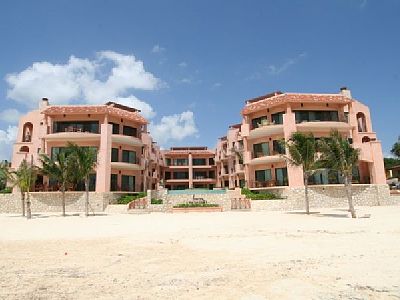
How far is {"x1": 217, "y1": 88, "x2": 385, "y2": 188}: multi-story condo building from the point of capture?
38.6 m

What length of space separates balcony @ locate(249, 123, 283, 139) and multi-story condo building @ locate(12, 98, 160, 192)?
16.6m

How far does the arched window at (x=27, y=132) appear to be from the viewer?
46.8m

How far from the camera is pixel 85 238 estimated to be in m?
15.1

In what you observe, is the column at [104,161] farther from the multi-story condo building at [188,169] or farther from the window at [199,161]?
the window at [199,161]

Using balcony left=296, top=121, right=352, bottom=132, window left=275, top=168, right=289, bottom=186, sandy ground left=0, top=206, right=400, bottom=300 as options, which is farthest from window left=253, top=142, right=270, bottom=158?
sandy ground left=0, top=206, right=400, bottom=300

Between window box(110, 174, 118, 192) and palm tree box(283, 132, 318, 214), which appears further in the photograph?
window box(110, 174, 118, 192)

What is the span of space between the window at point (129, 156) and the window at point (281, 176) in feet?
67.1

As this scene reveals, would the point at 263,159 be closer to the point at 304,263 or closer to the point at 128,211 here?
the point at 128,211

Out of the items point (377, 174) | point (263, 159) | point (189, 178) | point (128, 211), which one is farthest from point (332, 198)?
point (189, 178)

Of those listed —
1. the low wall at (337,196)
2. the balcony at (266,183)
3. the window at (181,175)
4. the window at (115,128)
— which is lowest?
the low wall at (337,196)

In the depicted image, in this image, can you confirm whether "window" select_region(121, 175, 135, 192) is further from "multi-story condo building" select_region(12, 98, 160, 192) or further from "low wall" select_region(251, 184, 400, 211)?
"low wall" select_region(251, 184, 400, 211)

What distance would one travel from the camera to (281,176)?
40.6 m

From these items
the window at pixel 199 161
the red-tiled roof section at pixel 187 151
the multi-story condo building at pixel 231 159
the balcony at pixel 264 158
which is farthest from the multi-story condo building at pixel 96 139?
the window at pixel 199 161

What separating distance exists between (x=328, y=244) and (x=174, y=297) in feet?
25.6
